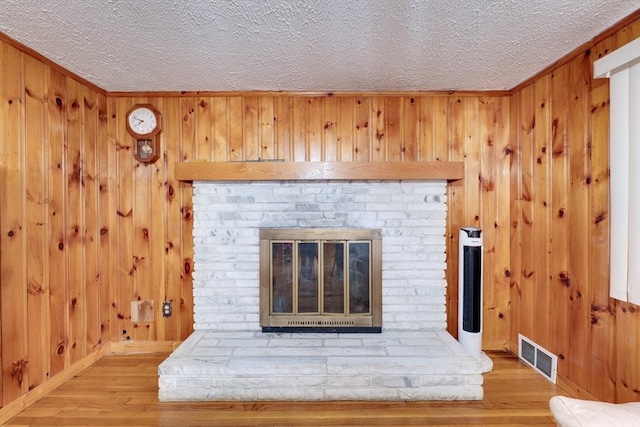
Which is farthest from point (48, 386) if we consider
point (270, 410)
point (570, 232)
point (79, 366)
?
point (570, 232)

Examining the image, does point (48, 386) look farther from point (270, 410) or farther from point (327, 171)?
point (327, 171)

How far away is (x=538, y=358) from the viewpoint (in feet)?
7.29

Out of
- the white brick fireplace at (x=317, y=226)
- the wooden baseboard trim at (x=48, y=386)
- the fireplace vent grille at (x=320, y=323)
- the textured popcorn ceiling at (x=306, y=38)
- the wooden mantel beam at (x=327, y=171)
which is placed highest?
the textured popcorn ceiling at (x=306, y=38)

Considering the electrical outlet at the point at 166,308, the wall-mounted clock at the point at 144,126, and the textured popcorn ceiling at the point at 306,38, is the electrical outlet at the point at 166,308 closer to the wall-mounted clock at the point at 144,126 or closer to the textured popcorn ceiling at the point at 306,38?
the wall-mounted clock at the point at 144,126

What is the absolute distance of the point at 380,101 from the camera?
2.54 metres

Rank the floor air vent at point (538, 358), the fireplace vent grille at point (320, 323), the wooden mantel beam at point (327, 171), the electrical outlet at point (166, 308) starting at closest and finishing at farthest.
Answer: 1. the floor air vent at point (538, 358)
2. the wooden mantel beam at point (327, 171)
3. the fireplace vent grille at point (320, 323)
4. the electrical outlet at point (166, 308)

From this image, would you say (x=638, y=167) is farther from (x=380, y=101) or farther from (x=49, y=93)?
(x=49, y=93)

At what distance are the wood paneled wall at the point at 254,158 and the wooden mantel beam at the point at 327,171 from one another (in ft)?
0.88

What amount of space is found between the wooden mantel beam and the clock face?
499 millimetres

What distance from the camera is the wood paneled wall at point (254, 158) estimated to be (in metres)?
1.82

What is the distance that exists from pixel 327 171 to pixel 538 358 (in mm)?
1917

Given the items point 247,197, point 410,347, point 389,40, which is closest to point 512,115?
point 389,40

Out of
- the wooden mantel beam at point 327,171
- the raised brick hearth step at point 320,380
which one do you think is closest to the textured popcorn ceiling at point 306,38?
the wooden mantel beam at point 327,171

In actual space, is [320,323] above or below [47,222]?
below
